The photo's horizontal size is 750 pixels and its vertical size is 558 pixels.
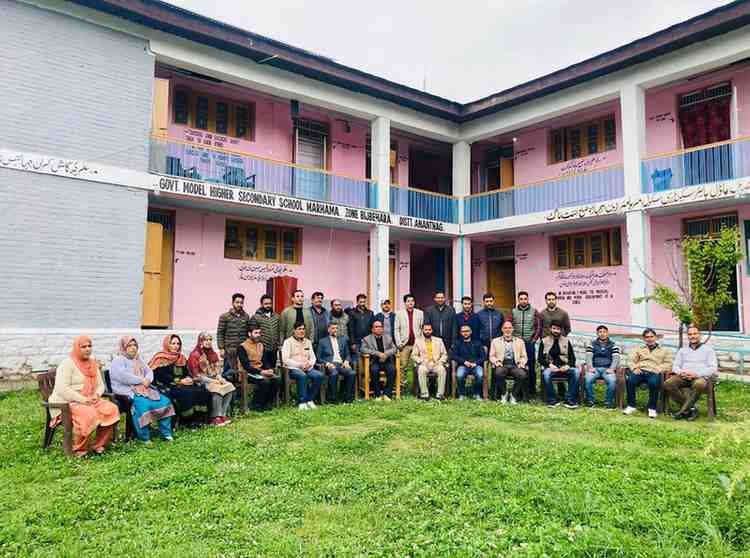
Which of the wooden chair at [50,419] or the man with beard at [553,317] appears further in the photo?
the man with beard at [553,317]

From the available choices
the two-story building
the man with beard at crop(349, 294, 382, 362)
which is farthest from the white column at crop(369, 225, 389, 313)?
the man with beard at crop(349, 294, 382, 362)

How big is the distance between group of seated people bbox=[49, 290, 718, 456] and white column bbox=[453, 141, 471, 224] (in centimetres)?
719

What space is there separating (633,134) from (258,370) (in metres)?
9.79

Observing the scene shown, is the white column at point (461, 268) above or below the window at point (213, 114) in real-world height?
below

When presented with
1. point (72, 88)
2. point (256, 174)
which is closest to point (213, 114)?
point (256, 174)

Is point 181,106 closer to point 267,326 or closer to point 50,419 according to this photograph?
point 267,326

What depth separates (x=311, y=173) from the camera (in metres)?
13.4

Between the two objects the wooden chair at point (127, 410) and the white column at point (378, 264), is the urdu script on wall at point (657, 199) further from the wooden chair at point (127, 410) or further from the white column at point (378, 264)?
the wooden chair at point (127, 410)

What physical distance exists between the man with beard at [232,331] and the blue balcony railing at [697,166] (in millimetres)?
9284

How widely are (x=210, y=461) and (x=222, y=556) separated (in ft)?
6.23

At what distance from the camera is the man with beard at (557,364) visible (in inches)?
312

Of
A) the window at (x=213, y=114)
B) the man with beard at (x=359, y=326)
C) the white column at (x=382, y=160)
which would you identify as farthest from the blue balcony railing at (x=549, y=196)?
the man with beard at (x=359, y=326)

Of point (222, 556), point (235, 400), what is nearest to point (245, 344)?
point (235, 400)

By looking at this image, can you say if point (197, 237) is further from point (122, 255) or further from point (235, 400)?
point (235, 400)
